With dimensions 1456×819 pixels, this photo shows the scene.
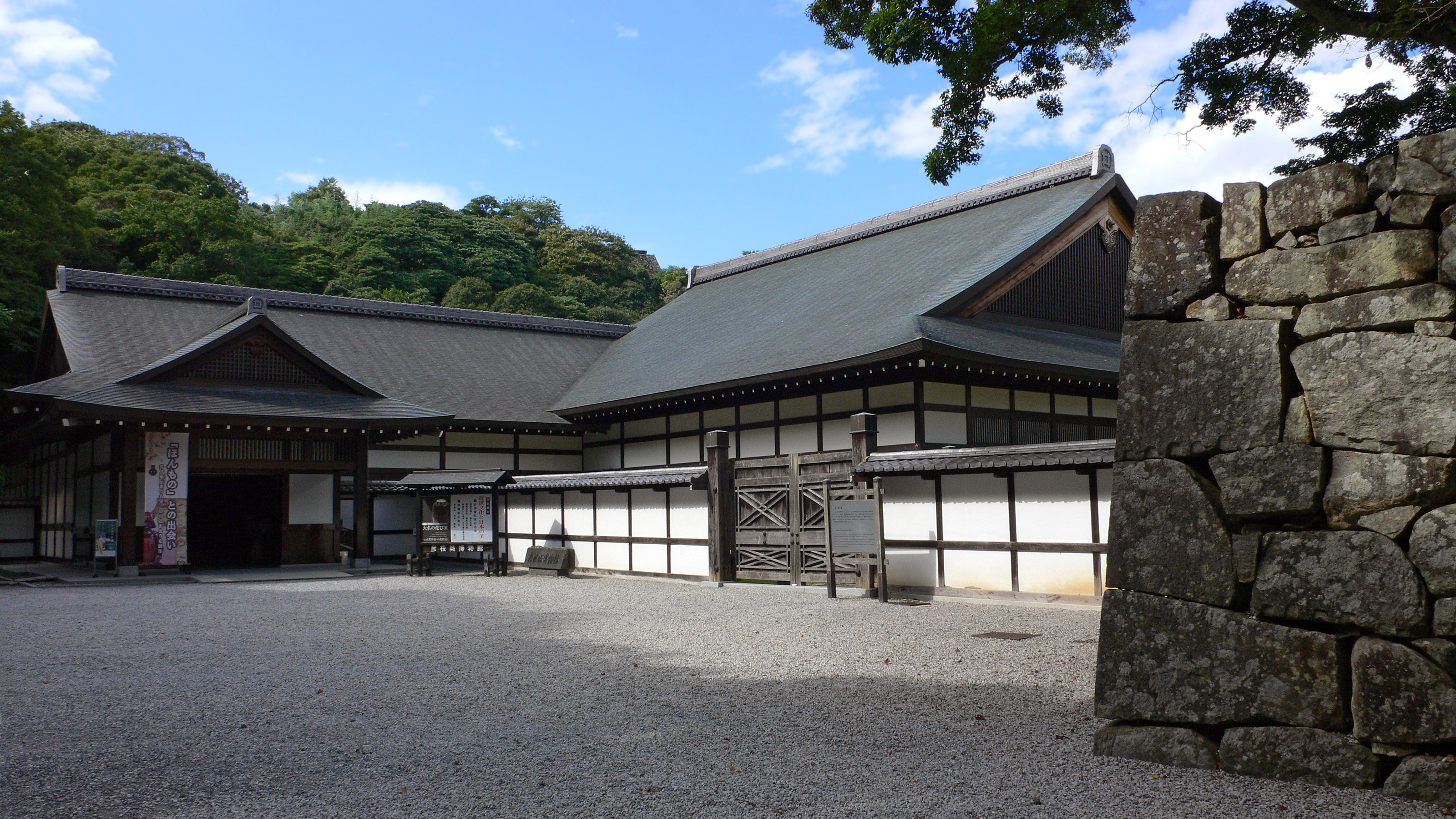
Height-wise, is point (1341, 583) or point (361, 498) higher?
point (361, 498)

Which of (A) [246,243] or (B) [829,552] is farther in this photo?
(A) [246,243]

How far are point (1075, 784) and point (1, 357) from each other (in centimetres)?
→ 3031

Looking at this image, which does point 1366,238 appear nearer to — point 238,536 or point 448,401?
point 448,401

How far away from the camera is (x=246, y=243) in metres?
35.2

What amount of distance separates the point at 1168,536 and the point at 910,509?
8.49 meters

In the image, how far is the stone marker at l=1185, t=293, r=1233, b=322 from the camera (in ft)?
14.9

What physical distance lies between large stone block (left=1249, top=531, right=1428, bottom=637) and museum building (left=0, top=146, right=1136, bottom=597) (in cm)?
625

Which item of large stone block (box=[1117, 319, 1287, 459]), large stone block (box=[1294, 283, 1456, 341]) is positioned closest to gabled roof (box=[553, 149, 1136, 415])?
large stone block (box=[1117, 319, 1287, 459])

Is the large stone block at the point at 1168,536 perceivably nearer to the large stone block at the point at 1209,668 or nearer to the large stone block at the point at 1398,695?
the large stone block at the point at 1209,668

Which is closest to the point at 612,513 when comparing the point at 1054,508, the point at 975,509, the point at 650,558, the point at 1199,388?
the point at 650,558

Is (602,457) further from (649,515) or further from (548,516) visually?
(649,515)

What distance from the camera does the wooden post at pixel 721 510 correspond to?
1438 centimetres

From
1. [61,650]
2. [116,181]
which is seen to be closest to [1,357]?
[116,181]

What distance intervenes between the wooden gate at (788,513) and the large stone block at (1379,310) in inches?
320
